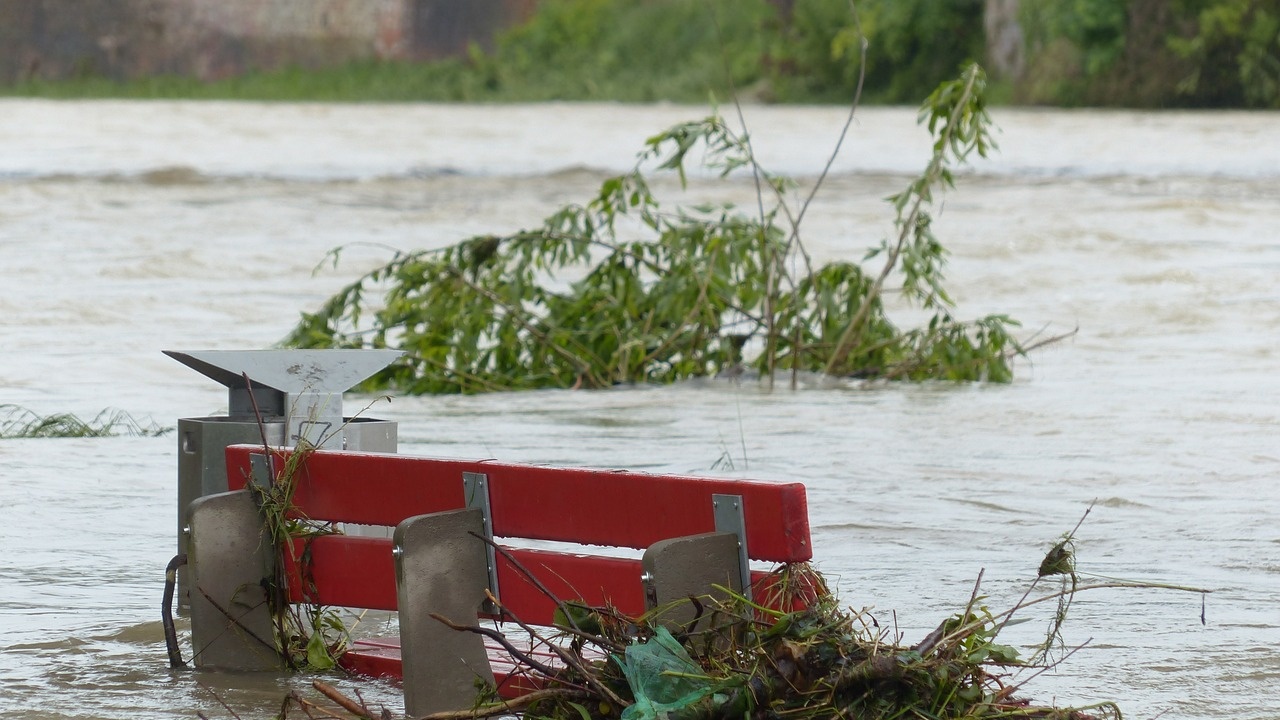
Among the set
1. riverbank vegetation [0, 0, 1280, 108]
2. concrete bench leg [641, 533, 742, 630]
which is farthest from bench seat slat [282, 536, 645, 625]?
riverbank vegetation [0, 0, 1280, 108]

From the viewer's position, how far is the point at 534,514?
381 centimetres

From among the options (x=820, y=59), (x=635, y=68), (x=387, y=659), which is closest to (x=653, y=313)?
(x=387, y=659)

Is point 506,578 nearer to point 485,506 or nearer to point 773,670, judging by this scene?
point 485,506

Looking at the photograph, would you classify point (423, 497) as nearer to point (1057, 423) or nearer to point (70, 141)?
point (1057, 423)

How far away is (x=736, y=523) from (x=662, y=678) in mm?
348

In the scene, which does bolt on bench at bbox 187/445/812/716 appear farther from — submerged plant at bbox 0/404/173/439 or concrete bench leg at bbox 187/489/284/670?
submerged plant at bbox 0/404/173/439

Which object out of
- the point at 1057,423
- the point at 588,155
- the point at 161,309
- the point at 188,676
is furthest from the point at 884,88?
the point at 188,676

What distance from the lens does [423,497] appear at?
4.00m

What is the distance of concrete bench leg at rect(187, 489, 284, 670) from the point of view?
4227 mm

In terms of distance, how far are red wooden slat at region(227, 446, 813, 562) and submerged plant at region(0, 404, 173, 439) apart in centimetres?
438

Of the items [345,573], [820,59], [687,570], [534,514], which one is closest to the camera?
[687,570]

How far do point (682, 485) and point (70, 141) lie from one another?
41005 mm

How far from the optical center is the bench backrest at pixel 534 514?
11.5ft

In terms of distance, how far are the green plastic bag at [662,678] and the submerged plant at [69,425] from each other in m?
5.64
